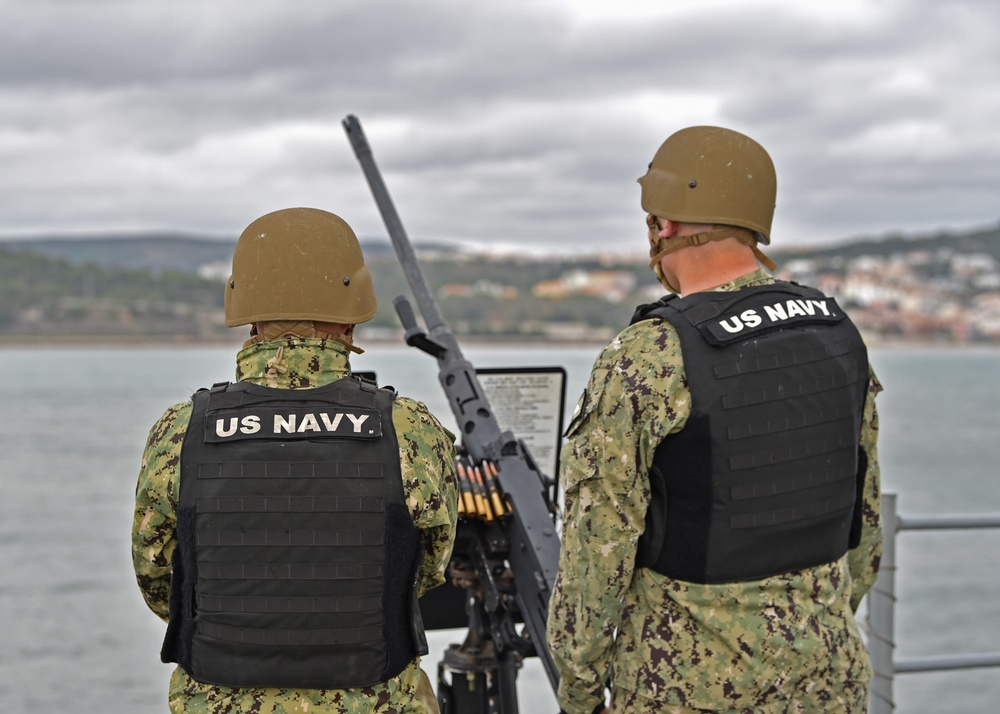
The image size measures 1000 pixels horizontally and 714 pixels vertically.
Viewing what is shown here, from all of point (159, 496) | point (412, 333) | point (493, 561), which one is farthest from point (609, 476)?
point (412, 333)

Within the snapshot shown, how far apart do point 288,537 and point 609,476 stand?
2.29 ft

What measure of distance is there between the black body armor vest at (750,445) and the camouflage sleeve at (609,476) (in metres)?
0.05

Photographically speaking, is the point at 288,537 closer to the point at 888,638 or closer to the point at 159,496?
the point at 159,496

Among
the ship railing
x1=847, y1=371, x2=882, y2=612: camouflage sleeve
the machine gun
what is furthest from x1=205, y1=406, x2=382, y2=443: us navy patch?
the ship railing

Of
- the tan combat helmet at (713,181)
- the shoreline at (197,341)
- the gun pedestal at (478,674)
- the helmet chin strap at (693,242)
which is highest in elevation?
the shoreline at (197,341)

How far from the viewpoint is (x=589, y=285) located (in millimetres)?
67938

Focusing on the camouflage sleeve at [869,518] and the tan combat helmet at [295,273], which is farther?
the camouflage sleeve at [869,518]

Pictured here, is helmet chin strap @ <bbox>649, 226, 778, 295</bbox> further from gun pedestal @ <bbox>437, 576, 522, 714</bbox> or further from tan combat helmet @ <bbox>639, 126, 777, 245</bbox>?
gun pedestal @ <bbox>437, 576, 522, 714</bbox>

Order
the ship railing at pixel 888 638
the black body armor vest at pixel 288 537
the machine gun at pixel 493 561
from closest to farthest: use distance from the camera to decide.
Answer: the black body armor vest at pixel 288 537 → the machine gun at pixel 493 561 → the ship railing at pixel 888 638

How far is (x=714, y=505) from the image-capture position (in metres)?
2.61

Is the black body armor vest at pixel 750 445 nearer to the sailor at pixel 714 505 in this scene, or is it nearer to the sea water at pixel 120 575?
the sailor at pixel 714 505

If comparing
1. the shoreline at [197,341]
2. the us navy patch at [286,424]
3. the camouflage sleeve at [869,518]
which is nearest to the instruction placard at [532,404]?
the camouflage sleeve at [869,518]

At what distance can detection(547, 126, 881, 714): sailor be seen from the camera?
2604 millimetres

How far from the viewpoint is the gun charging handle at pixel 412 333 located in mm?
4410
